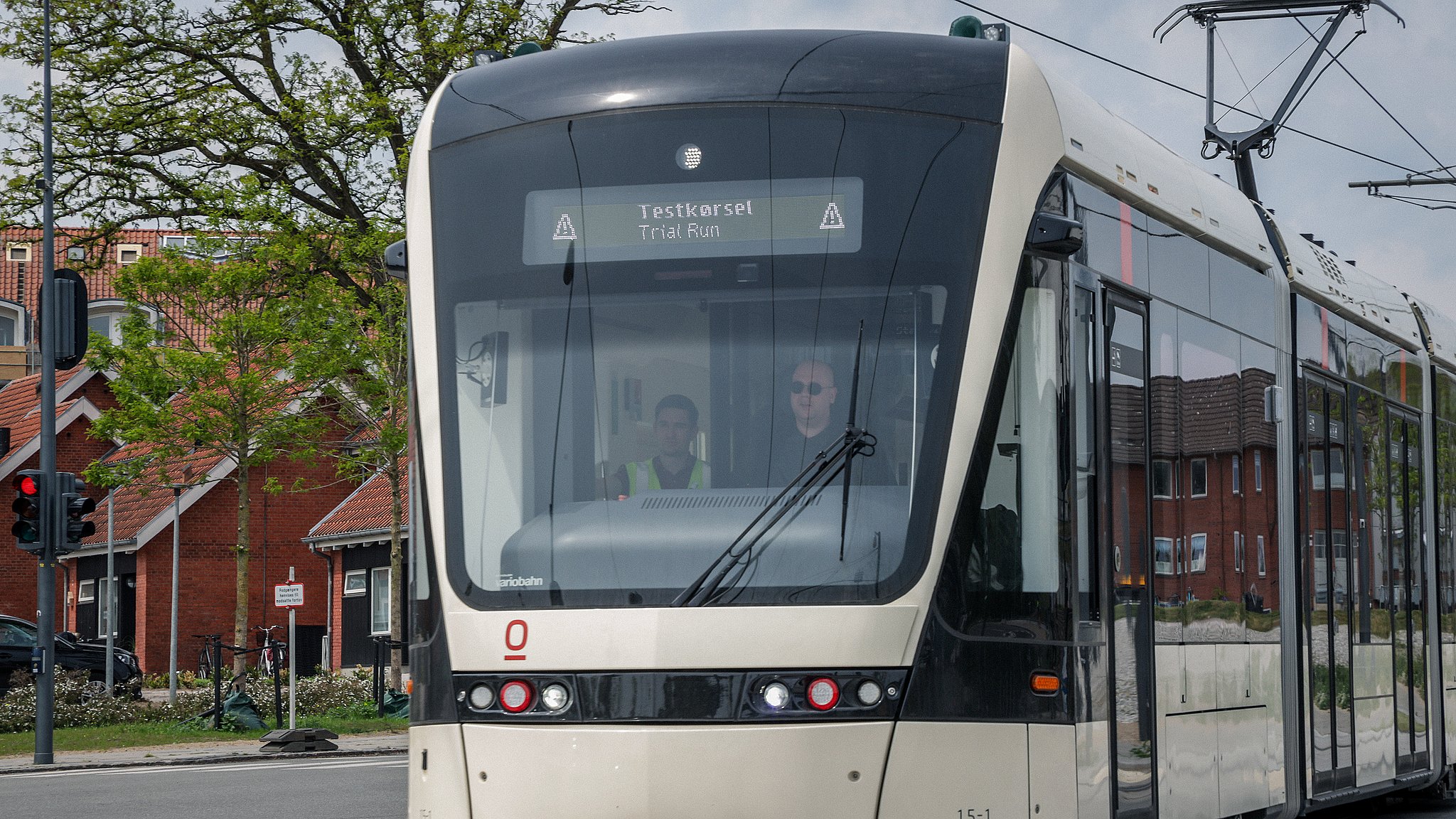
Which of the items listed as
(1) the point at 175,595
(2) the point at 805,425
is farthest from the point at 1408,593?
(1) the point at 175,595

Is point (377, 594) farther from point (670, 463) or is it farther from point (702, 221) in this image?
point (670, 463)

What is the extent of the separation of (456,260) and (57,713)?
25.1m

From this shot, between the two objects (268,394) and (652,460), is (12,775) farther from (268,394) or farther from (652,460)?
(652,460)

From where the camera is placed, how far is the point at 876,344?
6.85 metres


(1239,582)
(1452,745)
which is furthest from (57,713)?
(1239,582)

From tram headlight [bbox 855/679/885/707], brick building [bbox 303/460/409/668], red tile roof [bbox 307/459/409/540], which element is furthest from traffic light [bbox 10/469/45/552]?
brick building [bbox 303/460/409/668]

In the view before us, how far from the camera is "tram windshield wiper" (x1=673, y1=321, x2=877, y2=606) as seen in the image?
659 centimetres

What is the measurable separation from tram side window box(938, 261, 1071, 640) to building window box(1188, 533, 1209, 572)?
1.93m

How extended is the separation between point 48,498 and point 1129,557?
60.3ft

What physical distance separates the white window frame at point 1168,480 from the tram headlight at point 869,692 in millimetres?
2242

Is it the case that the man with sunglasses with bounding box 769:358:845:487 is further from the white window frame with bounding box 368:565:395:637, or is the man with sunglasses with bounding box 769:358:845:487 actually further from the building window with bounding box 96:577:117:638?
the building window with bounding box 96:577:117:638

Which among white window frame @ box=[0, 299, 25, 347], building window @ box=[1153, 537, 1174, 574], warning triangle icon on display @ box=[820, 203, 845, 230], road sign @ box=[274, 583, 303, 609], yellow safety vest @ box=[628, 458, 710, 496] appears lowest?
road sign @ box=[274, 583, 303, 609]

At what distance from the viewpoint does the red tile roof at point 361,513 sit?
45.9 metres

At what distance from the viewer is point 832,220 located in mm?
7004
